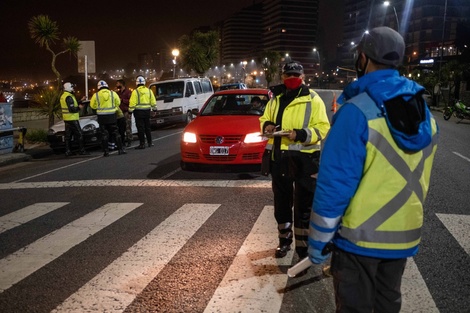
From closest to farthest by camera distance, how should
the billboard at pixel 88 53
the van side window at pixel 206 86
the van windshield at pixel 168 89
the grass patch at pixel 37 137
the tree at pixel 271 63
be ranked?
the grass patch at pixel 37 137
the billboard at pixel 88 53
the van windshield at pixel 168 89
the van side window at pixel 206 86
the tree at pixel 271 63

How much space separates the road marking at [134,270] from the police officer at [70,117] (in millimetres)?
7260

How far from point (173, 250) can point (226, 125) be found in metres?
4.27

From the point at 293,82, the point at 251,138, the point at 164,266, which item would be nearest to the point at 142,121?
the point at 251,138

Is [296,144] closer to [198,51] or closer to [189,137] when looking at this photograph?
[189,137]

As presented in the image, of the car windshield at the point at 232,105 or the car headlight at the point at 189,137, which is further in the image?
the car windshield at the point at 232,105

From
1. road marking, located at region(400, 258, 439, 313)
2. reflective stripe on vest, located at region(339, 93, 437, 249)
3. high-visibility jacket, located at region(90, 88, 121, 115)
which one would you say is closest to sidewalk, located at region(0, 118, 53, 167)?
high-visibility jacket, located at region(90, 88, 121, 115)

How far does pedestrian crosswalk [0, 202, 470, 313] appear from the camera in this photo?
143 inches

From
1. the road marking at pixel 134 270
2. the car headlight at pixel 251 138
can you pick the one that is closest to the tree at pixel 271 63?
the car headlight at pixel 251 138

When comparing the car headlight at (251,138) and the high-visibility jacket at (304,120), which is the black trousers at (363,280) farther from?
the car headlight at (251,138)

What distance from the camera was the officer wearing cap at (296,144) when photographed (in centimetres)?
421

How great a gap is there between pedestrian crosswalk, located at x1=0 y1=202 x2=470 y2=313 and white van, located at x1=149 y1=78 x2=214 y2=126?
13524mm

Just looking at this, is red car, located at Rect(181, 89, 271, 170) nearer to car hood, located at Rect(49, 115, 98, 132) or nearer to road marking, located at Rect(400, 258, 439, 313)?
road marking, located at Rect(400, 258, 439, 313)

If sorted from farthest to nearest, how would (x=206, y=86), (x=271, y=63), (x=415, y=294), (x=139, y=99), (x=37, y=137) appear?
1. (x=271, y=63)
2. (x=206, y=86)
3. (x=37, y=137)
4. (x=139, y=99)
5. (x=415, y=294)

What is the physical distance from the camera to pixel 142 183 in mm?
8383
